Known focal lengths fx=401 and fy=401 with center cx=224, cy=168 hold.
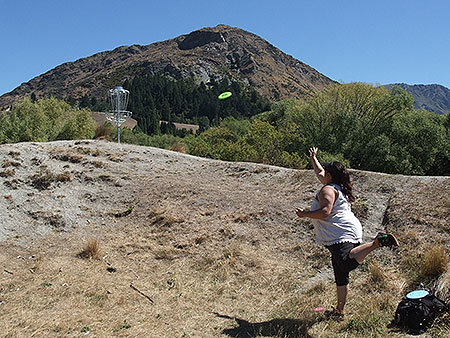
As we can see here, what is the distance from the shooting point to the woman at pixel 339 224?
4.14m

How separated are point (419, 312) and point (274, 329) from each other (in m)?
1.55

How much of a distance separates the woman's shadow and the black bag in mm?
991

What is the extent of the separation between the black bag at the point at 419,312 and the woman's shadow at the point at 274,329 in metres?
0.99

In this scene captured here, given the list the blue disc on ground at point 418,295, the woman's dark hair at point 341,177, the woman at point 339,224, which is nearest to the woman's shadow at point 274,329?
the woman at point 339,224

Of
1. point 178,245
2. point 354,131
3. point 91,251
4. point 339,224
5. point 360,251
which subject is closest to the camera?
point 360,251

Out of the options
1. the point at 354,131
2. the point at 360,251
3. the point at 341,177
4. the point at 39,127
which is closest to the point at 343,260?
the point at 360,251

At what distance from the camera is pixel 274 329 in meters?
4.60

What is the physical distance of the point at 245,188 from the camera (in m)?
10.7

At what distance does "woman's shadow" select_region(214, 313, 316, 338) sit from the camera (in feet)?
14.7

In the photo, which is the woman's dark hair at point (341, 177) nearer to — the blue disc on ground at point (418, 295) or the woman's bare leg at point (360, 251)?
the woman's bare leg at point (360, 251)

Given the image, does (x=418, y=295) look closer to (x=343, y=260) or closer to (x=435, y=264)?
(x=343, y=260)

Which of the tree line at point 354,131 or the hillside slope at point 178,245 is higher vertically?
the tree line at point 354,131

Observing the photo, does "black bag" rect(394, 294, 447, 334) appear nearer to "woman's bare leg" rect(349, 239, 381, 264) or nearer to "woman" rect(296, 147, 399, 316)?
"woman" rect(296, 147, 399, 316)

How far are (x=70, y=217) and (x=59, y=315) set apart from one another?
15.6 feet
